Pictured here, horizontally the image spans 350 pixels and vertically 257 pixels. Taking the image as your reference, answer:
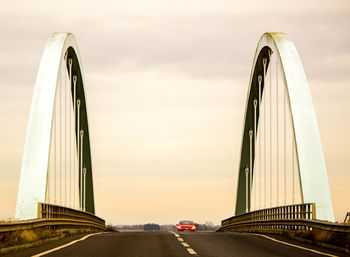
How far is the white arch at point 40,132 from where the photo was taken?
23297mm

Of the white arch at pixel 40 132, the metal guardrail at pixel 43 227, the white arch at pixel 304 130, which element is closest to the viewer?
the metal guardrail at pixel 43 227

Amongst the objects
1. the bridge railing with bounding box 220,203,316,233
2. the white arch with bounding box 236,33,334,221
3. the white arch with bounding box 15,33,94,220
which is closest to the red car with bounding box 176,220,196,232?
the bridge railing with bounding box 220,203,316,233

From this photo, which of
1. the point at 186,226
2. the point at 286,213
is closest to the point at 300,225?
the point at 286,213

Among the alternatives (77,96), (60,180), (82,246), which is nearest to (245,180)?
(77,96)

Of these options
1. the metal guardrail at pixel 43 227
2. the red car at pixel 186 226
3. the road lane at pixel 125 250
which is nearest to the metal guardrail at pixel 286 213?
the road lane at pixel 125 250

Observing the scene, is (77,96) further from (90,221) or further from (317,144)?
(317,144)

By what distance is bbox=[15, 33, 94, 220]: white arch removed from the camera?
2330 centimetres

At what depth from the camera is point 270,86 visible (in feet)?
126

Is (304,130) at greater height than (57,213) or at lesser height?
greater

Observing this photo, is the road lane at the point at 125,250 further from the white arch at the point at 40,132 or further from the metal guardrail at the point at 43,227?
the white arch at the point at 40,132

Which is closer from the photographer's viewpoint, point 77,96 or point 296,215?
point 296,215

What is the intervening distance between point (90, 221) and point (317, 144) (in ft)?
44.9

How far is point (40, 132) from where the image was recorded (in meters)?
25.8

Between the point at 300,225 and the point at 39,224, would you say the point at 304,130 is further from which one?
the point at 39,224
